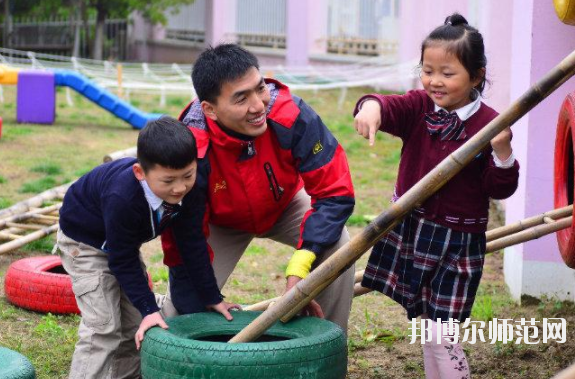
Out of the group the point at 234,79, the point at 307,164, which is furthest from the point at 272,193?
the point at 234,79

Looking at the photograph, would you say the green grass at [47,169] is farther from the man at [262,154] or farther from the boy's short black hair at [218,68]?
the boy's short black hair at [218,68]

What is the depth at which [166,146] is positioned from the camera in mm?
3660

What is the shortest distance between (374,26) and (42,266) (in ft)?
46.6

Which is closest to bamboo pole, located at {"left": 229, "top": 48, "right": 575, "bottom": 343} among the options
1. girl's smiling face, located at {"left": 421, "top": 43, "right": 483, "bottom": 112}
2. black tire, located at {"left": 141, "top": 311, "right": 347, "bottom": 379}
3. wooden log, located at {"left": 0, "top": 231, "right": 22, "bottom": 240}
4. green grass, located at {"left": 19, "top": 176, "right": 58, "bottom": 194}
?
black tire, located at {"left": 141, "top": 311, "right": 347, "bottom": 379}

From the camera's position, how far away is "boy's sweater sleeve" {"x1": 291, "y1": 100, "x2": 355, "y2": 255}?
4.05 metres

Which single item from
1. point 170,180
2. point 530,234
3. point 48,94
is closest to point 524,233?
point 530,234

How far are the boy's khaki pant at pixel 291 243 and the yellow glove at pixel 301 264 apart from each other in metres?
0.27

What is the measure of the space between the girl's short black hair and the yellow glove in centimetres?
96

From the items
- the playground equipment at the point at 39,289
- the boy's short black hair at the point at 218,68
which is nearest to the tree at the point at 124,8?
the playground equipment at the point at 39,289

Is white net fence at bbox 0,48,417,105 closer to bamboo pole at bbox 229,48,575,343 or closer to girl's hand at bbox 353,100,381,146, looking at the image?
girl's hand at bbox 353,100,381,146

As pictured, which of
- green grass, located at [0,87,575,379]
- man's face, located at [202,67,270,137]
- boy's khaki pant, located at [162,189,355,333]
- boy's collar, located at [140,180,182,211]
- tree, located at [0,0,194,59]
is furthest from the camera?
tree, located at [0,0,194,59]

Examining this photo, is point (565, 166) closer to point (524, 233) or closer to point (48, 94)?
point (524, 233)

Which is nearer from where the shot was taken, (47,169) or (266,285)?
(266,285)

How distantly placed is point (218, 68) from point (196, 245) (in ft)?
→ 2.42
